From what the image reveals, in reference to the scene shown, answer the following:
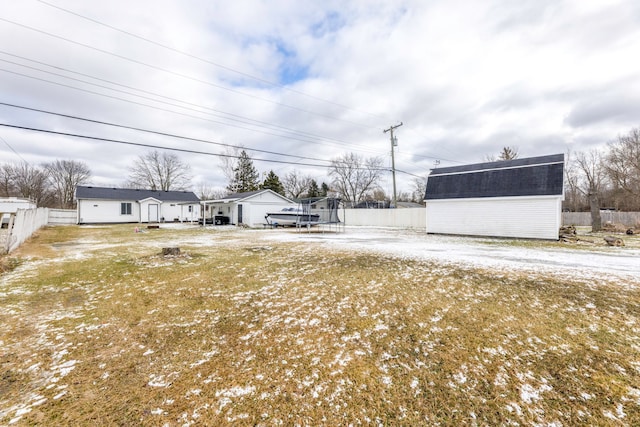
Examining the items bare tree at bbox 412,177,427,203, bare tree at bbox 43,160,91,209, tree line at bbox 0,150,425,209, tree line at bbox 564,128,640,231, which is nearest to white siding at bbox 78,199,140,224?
tree line at bbox 0,150,425,209

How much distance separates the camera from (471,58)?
42.2 ft

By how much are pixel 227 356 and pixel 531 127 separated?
32187 millimetres

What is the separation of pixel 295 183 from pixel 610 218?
40.6 metres

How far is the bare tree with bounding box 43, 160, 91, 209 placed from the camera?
3969 centimetres

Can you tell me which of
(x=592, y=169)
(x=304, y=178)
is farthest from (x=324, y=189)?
(x=592, y=169)

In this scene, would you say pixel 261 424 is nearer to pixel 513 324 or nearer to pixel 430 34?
pixel 513 324

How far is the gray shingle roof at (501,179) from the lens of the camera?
12.3 m

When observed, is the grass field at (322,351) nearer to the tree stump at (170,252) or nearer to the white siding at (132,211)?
the tree stump at (170,252)

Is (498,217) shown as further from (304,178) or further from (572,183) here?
(304,178)

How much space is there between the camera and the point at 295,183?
1928 inches

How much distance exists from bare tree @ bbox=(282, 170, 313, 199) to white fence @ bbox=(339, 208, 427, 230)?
2271cm

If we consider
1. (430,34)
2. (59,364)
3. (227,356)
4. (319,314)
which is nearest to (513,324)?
(319,314)

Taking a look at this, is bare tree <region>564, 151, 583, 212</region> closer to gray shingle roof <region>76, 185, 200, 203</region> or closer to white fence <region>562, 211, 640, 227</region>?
white fence <region>562, 211, 640, 227</region>

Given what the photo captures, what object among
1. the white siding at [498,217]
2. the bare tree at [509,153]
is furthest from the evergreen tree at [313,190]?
the white siding at [498,217]
